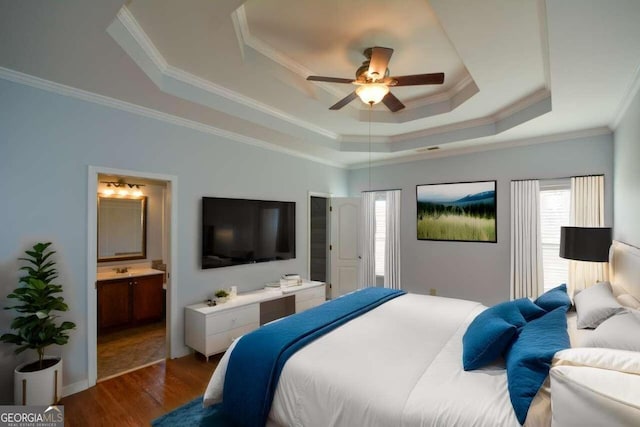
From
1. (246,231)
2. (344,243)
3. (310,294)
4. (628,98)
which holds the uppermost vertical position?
(628,98)

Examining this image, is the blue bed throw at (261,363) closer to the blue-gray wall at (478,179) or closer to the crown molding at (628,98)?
the crown molding at (628,98)

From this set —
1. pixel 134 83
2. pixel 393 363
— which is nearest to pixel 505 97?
pixel 393 363

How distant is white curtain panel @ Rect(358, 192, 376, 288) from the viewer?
545 cm

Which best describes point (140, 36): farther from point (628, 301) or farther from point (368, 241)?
point (368, 241)

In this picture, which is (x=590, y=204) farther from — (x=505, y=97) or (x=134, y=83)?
(x=134, y=83)

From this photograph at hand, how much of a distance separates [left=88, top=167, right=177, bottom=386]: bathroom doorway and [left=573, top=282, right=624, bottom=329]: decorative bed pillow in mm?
3574

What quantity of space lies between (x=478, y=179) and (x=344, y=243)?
2.40 metres

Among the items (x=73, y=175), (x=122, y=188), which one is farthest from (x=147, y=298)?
(x=73, y=175)

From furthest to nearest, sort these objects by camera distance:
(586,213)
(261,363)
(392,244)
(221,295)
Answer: (392,244) < (586,213) < (221,295) < (261,363)

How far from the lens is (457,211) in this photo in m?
4.64

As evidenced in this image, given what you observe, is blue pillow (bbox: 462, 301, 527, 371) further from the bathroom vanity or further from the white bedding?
the bathroom vanity

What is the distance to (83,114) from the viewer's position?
8.75ft

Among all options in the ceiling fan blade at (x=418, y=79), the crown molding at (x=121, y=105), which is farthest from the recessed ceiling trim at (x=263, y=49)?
the crown molding at (x=121, y=105)

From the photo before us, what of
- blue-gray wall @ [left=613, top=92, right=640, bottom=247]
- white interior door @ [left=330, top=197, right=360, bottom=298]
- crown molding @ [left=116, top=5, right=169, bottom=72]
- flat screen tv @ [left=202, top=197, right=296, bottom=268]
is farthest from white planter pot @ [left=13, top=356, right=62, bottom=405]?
blue-gray wall @ [left=613, top=92, right=640, bottom=247]
